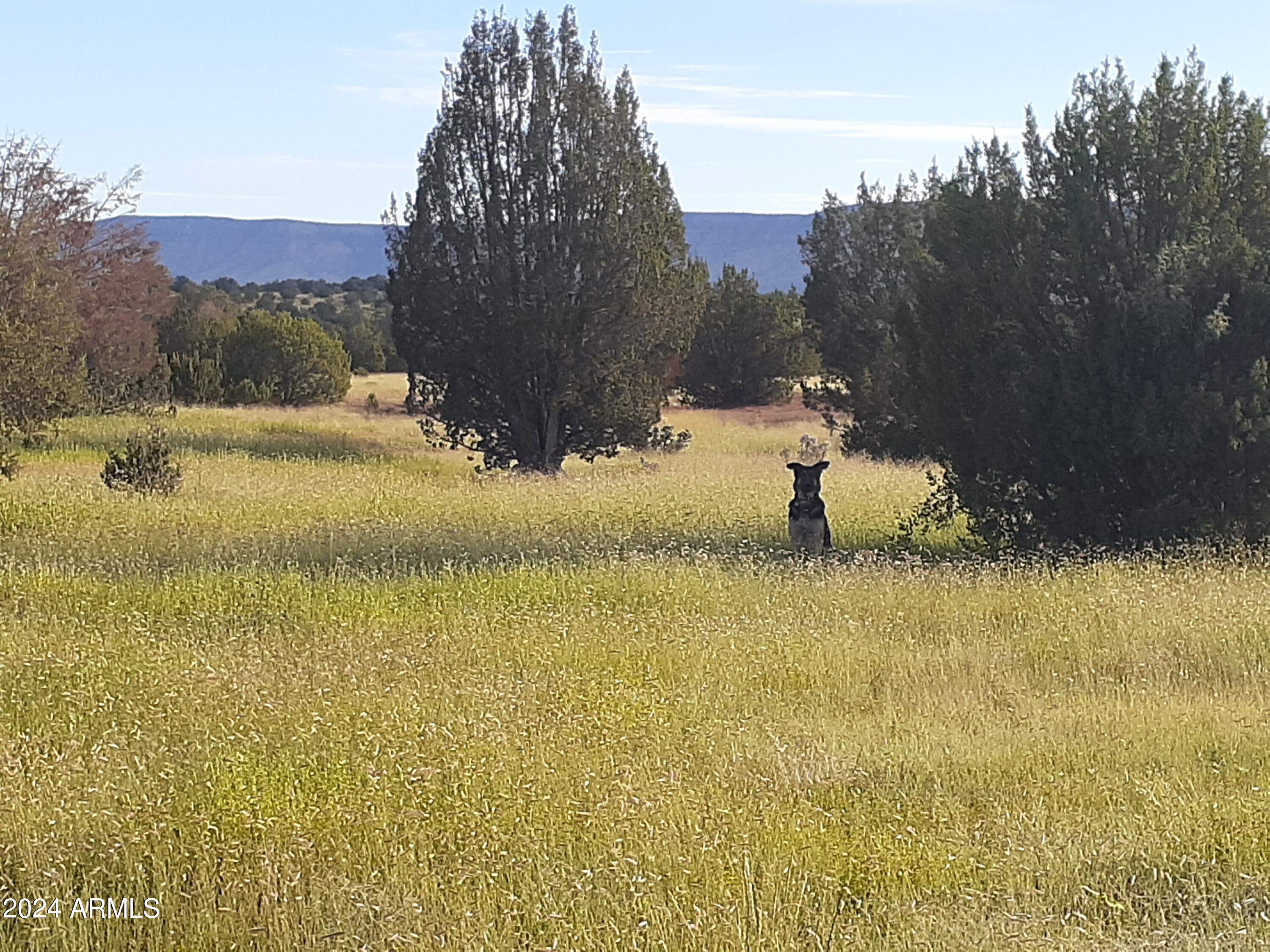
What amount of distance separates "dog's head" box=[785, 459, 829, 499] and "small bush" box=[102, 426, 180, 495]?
8.58 meters

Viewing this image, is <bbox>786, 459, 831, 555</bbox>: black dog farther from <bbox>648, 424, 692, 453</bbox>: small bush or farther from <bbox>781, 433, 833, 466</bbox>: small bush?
<bbox>781, 433, 833, 466</bbox>: small bush

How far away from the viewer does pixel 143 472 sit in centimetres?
1777

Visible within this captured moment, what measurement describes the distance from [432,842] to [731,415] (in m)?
36.6

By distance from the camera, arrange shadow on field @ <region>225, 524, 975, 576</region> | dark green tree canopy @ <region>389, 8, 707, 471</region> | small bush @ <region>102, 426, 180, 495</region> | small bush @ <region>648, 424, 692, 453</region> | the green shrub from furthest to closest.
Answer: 1. the green shrub
2. small bush @ <region>648, 424, 692, 453</region>
3. dark green tree canopy @ <region>389, 8, 707, 471</region>
4. small bush @ <region>102, 426, 180, 495</region>
5. shadow on field @ <region>225, 524, 975, 576</region>

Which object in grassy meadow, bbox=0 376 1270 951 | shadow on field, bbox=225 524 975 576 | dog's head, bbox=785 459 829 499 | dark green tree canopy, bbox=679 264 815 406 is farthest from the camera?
dark green tree canopy, bbox=679 264 815 406

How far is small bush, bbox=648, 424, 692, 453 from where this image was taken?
84.8 ft

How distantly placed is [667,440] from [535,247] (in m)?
5.21

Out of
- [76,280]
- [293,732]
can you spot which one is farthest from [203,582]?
[76,280]

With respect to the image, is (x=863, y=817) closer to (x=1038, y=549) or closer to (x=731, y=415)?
(x=1038, y=549)

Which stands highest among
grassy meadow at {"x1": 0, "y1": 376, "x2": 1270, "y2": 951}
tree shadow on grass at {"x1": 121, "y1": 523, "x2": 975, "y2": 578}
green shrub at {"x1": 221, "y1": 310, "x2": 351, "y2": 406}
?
green shrub at {"x1": 221, "y1": 310, "x2": 351, "y2": 406}

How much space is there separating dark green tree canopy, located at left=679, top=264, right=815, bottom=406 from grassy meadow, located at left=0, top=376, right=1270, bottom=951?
32142 mm

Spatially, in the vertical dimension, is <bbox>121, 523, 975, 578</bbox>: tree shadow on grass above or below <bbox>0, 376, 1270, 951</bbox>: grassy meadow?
above

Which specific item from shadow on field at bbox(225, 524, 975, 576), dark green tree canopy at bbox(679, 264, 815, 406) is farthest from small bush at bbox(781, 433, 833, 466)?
shadow on field at bbox(225, 524, 975, 576)

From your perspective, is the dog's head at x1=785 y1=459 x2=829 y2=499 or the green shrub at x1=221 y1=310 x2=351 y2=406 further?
the green shrub at x1=221 y1=310 x2=351 y2=406
